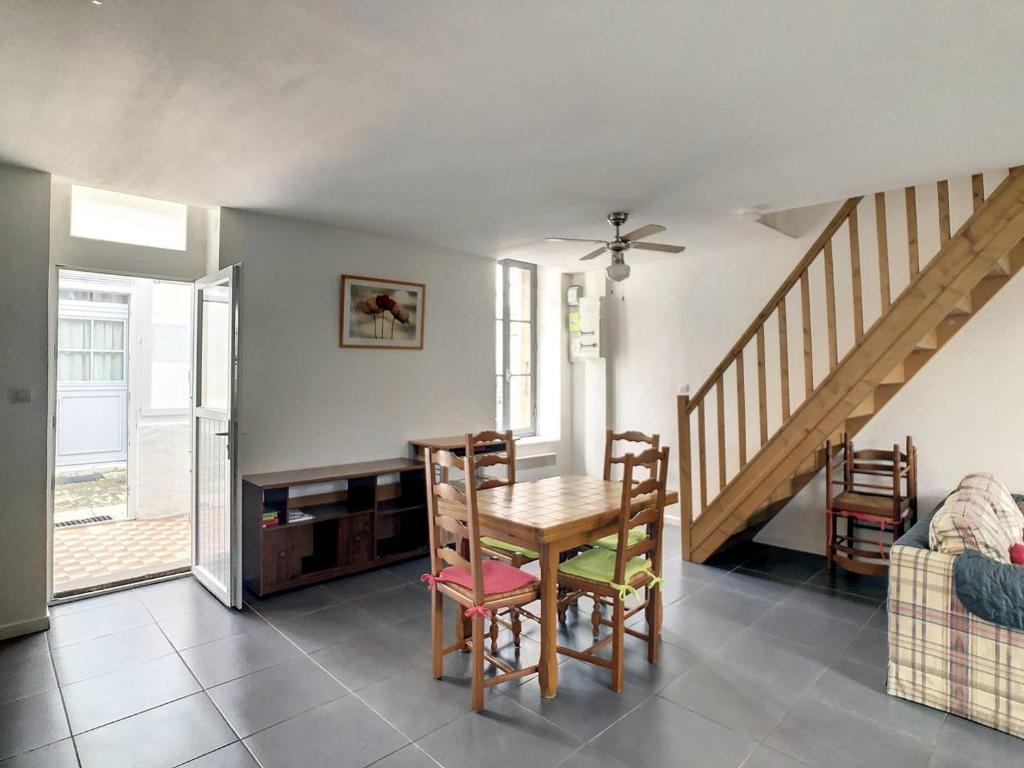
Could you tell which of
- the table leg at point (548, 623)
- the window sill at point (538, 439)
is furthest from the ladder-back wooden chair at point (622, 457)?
the window sill at point (538, 439)

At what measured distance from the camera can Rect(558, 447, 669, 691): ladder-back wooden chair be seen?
255 centimetres

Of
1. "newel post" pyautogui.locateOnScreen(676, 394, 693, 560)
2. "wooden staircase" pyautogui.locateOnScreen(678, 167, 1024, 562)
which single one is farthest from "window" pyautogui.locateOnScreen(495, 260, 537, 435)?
"newel post" pyautogui.locateOnScreen(676, 394, 693, 560)

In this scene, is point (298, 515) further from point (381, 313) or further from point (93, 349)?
point (93, 349)

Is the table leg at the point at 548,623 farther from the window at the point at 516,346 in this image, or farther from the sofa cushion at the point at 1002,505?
the window at the point at 516,346

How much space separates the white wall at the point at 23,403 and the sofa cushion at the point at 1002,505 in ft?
16.5

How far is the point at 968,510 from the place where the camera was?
257 cm

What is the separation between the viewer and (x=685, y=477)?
438 cm

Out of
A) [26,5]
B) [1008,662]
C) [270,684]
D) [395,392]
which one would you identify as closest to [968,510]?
[1008,662]

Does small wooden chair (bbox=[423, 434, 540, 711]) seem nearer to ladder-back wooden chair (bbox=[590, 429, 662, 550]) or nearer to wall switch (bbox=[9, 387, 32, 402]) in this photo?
ladder-back wooden chair (bbox=[590, 429, 662, 550])

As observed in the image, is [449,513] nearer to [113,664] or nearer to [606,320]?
[113,664]

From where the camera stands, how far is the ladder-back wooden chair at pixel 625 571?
2553mm

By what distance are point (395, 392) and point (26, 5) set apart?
3241 mm

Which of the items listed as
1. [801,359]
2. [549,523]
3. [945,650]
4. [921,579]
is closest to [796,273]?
[801,359]

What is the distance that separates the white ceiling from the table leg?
1911mm
